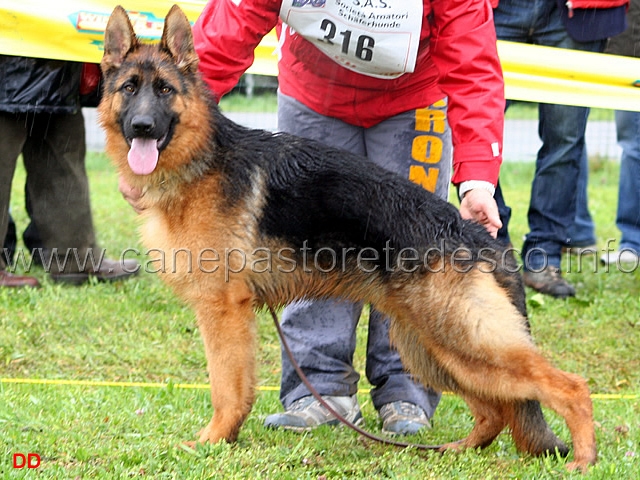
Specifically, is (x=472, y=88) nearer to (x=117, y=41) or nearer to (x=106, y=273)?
(x=117, y=41)

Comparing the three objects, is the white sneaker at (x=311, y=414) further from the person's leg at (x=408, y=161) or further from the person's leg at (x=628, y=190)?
the person's leg at (x=628, y=190)

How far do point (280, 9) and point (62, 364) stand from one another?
8.74ft

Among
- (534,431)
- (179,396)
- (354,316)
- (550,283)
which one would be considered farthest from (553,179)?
(179,396)

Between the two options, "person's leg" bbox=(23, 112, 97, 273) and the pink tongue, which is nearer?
the pink tongue

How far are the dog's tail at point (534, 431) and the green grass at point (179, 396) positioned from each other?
0.07 meters

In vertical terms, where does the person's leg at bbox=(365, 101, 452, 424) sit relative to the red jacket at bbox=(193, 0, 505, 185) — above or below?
below

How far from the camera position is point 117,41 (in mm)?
3586

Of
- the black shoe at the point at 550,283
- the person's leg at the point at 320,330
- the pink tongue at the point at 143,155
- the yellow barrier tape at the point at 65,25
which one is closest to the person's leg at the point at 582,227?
the black shoe at the point at 550,283

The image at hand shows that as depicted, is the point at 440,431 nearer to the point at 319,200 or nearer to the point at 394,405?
the point at 394,405

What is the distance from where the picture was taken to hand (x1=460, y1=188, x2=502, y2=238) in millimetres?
3613

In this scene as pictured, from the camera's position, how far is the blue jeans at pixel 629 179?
696 centimetres

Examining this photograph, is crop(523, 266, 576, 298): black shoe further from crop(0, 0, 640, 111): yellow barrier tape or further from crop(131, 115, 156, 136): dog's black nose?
crop(131, 115, 156, 136): dog's black nose

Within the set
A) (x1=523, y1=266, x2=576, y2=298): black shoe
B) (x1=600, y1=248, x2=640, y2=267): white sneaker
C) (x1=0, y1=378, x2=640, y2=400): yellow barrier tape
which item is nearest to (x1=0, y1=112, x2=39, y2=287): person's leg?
(x1=0, y1=378, x2=640, y2=400): yellow barrier tape

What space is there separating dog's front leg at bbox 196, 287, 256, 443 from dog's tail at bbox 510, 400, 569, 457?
1.19 m
